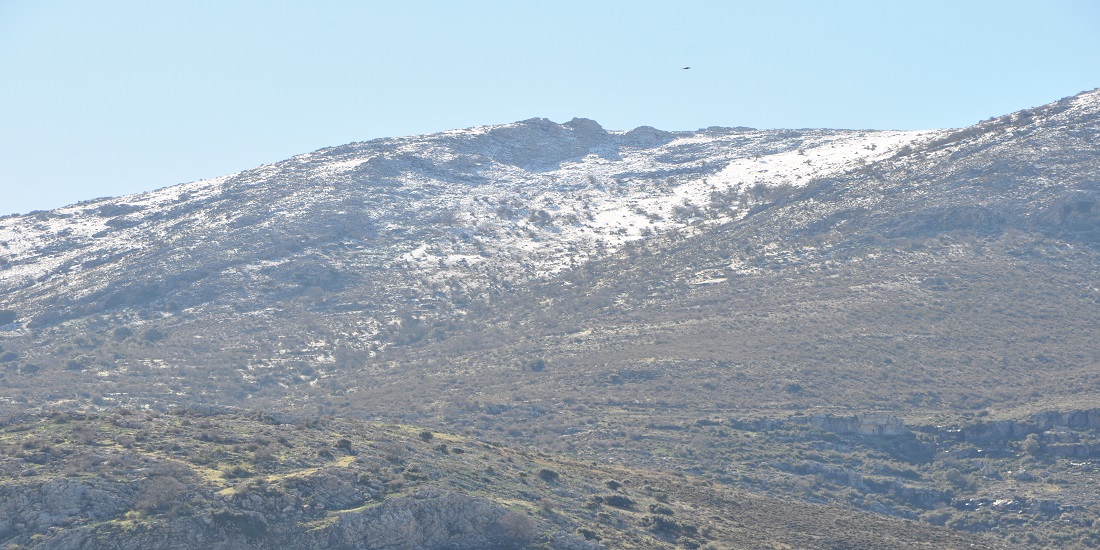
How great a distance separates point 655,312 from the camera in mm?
111188

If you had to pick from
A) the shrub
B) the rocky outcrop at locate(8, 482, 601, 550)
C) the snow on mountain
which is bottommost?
the shrub

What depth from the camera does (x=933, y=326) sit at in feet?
319

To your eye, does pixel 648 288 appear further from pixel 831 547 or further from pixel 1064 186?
pixel 831 547

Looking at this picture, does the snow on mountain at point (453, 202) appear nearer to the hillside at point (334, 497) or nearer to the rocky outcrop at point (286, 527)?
the hillside at point (334, 497)

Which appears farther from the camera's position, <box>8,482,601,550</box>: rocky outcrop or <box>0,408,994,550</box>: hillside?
<box>0,408,994,550</box>: hillside

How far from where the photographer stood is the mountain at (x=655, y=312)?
74.8m

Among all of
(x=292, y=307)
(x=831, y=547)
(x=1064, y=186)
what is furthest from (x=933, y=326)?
(x=292, y=307)

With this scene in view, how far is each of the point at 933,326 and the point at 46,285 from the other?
94777mm

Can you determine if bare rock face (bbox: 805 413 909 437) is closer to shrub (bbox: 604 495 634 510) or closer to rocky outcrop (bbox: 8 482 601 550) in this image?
shrub (bbox: 604 495 634 510)

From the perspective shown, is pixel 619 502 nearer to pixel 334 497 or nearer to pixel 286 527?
pixel 334 497

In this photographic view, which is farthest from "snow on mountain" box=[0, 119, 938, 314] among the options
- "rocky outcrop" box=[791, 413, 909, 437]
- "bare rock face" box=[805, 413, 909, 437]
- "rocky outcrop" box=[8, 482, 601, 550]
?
"rocky outcrop" box=[8, 482, 601, 550]

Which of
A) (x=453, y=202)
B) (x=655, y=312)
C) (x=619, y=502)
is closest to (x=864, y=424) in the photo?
(x=619, y=502)

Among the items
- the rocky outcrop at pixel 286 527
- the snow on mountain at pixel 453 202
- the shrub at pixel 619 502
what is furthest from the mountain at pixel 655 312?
the shrub at pixel 619 502

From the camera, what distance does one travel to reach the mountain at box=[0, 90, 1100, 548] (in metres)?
74.8
